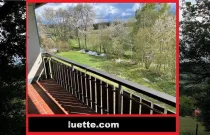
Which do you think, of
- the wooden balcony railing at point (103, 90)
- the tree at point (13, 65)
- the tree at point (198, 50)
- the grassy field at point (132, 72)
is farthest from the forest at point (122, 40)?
the tree at point (198, 50)

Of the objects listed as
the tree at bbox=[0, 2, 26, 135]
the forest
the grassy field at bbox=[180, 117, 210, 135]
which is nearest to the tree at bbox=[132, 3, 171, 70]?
the forest

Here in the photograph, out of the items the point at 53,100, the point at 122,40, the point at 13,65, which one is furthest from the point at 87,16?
Result: the point at 53,100

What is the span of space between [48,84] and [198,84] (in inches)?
72.9

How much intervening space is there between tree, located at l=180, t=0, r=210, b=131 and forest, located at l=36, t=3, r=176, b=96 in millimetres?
391

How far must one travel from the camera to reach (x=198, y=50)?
2926mm

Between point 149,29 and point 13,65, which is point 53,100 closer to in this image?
point 13,65

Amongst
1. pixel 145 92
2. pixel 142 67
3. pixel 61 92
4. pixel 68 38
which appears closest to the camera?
pixel 145 92

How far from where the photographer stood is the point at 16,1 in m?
2.75

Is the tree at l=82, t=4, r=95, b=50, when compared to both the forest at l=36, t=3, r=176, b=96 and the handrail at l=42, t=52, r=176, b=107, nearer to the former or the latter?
the forest at l=36, t=3, r=176, b=96

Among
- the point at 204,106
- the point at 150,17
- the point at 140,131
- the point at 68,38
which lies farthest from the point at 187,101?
the point at 68,38

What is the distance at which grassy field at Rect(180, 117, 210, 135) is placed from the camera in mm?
2741

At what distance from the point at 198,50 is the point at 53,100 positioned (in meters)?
1.76

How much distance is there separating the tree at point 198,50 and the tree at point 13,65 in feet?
5.41

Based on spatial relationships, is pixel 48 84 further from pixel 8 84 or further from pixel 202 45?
pixel 202 45
